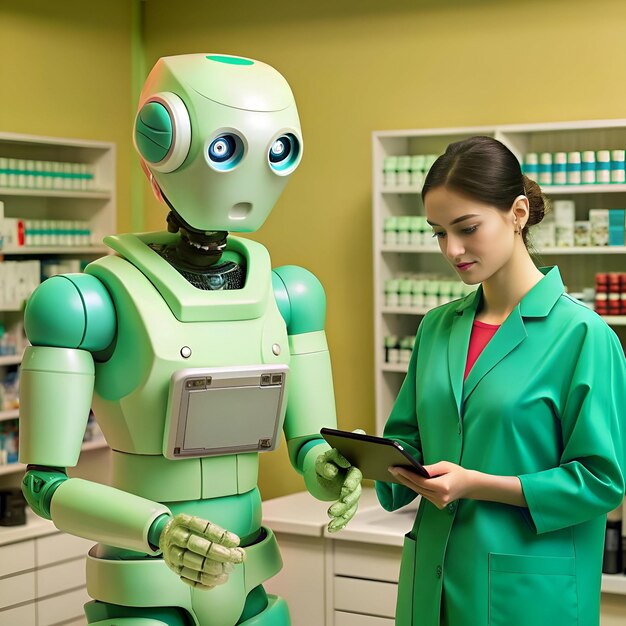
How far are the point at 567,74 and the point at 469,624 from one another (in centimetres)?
309

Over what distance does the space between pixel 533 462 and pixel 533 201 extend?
61 centimetres

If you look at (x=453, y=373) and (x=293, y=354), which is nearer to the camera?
(x=453, y=373)

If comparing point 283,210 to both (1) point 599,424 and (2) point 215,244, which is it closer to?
(2) point 215,244

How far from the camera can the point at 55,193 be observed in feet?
16.2

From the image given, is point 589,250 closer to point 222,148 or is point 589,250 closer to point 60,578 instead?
point 222,148

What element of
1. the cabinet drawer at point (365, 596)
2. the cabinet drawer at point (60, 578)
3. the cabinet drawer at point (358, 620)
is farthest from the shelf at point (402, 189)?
the cabinet drawer at point (60, 578)

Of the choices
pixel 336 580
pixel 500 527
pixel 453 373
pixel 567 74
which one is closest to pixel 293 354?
pixel 453 373

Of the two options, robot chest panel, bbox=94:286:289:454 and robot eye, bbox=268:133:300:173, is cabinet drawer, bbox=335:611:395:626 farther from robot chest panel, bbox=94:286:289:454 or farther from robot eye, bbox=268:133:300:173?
robot eye, bbox=268:133:300:173

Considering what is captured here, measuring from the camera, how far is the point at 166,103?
8.04 ft

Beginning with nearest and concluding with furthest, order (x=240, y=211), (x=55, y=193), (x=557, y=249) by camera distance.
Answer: (x=240, y=211), (x=557, y=249), (x=55, y=193)

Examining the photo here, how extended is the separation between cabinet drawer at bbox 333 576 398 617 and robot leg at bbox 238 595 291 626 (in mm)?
1604

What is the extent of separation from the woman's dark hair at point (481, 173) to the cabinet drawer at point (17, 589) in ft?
9.74

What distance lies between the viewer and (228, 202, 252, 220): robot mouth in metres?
2.55

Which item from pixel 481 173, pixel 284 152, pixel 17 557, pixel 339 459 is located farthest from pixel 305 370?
pixel 17 557
